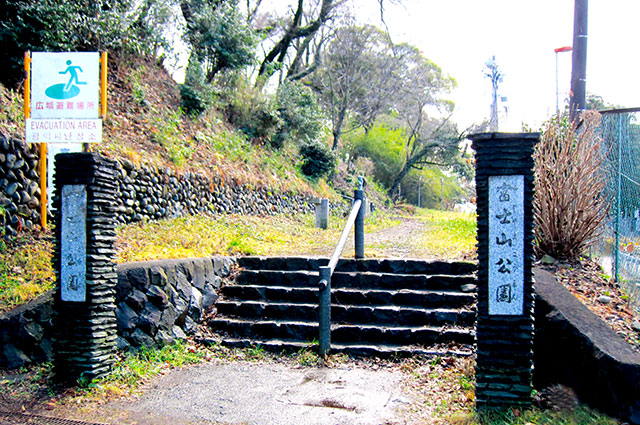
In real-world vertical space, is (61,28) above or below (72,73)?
above

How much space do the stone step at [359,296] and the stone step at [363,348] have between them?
2.68 ft

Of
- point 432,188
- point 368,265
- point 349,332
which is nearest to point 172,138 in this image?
point 368,265

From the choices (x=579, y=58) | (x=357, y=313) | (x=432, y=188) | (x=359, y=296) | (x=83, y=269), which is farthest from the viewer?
(x=432, y=188)

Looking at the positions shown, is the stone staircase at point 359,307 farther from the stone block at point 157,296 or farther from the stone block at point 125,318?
the stone block at point 125,318

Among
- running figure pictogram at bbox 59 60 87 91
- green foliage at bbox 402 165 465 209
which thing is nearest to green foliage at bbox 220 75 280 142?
running figure pictogram at bbox 59 60 87 91

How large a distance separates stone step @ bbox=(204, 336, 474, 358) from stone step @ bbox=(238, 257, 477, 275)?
59.2 inches

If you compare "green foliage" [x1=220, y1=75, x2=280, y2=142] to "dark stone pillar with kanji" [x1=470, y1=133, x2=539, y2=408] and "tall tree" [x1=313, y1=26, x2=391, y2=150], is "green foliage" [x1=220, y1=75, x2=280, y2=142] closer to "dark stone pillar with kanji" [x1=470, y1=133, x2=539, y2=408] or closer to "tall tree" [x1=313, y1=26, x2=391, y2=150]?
"tall tree" [x1=313, y1=26, x2=391, y2=150]

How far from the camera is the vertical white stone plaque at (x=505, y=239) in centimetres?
400

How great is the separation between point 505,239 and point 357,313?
2.79 meters

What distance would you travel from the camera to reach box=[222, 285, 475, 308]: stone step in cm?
649

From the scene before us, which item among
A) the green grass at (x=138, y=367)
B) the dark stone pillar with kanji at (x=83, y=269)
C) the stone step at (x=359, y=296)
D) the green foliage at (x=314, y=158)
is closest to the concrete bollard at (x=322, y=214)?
the green foliage at (x=314, y=158)

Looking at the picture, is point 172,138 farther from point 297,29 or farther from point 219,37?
point 297,29

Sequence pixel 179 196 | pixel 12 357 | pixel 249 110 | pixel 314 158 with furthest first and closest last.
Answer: pixel 314 158
pixel 249 110
pixel 179 196
pixel 12 357

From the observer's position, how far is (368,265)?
7.36 metres
